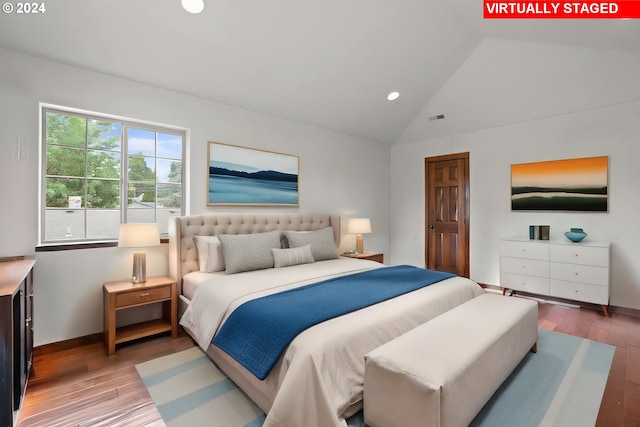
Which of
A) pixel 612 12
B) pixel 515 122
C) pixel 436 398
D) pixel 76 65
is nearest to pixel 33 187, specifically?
pixel 76 65

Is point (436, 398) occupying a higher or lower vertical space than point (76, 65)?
lower

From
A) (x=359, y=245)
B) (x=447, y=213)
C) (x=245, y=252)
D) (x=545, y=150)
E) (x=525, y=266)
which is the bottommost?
(x=525, y=266)

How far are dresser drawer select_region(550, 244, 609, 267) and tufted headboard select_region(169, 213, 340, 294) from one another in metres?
3.02

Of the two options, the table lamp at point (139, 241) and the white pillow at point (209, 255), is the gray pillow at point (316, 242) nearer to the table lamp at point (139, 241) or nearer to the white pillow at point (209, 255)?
the white pillow at point (209, 255)

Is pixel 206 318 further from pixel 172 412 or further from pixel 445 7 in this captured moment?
pixel 445 7

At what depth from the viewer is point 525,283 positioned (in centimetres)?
391

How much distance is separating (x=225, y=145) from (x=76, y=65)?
1.45 m

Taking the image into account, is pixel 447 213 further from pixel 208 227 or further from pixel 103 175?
pixel 103 175

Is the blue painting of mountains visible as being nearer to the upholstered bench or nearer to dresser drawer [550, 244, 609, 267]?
the upholstered bench

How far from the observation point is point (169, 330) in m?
2.89

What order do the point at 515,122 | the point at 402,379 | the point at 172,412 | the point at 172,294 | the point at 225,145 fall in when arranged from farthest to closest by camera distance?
the point at 515,122
the point at 225,145
the point at 172,294
the point at 172,412
the point at 402,379

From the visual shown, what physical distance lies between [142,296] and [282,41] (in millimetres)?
2655

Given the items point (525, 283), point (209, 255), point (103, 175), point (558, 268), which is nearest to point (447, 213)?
point (525, 283)

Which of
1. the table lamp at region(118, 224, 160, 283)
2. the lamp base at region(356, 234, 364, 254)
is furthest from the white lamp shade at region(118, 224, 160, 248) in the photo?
the lamp base at region(356, 234, 364, 254)
